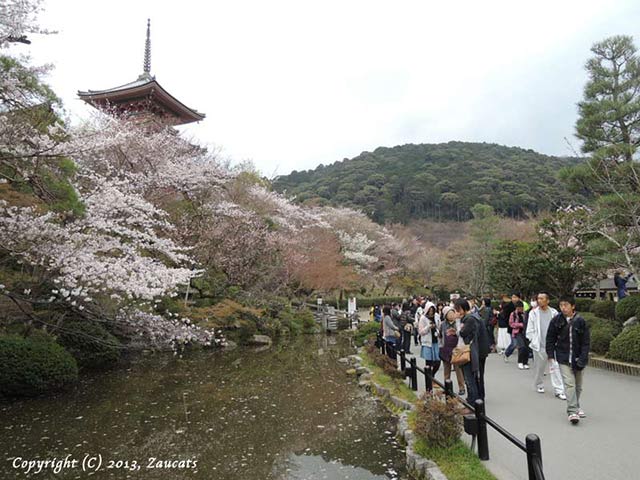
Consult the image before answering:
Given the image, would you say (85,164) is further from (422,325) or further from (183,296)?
(422,325)

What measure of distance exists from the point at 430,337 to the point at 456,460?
3775mm

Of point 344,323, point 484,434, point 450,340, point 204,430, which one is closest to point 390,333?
point 450,340

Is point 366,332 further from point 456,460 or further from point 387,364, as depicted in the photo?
point 456,460

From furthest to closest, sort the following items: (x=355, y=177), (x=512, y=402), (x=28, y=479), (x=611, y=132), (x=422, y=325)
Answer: (x=355, y=177)
(x=611, y=132)
(x=422, y=325)
(x=512, y=402)
(x=28, y=479)

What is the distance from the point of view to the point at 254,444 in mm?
6371

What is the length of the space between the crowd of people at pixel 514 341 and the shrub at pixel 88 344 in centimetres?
751

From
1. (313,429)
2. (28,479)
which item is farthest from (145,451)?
(313,429)

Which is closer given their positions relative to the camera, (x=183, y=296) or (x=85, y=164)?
(x=85, y=164)

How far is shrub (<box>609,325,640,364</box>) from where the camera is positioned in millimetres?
8641

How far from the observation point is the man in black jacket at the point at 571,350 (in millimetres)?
5238

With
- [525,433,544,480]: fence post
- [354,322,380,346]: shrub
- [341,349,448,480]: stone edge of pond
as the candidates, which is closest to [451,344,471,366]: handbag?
[341,349,448,480]: stone edge of pond

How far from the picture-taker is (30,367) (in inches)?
356

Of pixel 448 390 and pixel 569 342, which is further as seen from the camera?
pixel 448 390

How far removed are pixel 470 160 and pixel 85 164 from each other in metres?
65.7
